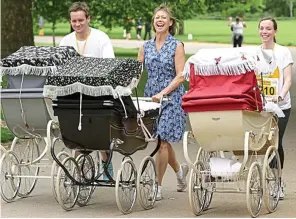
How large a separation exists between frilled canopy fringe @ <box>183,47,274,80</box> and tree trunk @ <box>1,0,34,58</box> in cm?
1739

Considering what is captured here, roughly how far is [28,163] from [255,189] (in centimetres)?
234

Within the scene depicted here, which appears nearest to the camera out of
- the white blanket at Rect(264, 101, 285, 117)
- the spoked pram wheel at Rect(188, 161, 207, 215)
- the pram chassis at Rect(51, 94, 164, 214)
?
the spoked pram wheel at Rect(188, 161, 207, 215)

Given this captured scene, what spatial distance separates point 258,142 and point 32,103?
2.07 metres

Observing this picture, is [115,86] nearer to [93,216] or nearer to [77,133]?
[77,133]

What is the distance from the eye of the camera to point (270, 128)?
28.1ft

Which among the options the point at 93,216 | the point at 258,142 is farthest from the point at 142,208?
the point at 258,142

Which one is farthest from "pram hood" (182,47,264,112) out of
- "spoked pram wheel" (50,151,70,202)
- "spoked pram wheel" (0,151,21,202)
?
"spoked pram wheel" (0,151,21,202)

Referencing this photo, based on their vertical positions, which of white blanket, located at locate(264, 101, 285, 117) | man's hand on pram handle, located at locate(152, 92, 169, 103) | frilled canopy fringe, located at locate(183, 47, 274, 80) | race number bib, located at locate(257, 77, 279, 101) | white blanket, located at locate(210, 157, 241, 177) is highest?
frilled canopy fringe, located at locate(183, 47, 274, 80)

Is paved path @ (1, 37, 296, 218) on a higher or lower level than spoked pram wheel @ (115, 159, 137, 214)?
lower

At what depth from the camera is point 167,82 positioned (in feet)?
29.7

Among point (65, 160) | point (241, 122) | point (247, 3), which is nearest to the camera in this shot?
point (241, 122)

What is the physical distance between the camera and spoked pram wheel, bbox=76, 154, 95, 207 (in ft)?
29.1

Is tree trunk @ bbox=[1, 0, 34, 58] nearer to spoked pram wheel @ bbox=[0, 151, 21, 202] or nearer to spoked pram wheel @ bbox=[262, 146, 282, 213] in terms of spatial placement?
spoked pram wheel @ bbox=[0, 151, 21, 202]

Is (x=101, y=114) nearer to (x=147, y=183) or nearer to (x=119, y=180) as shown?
(x=119, y=180)
